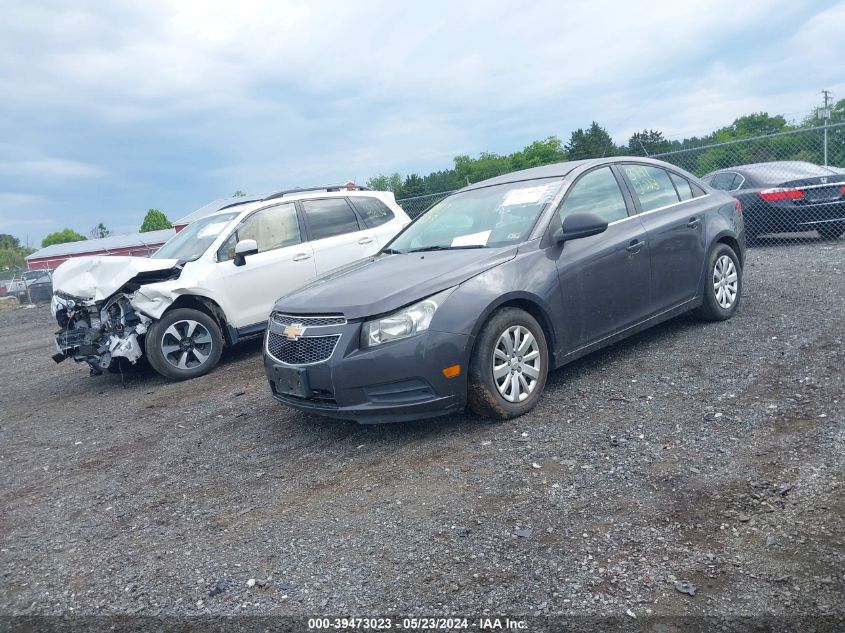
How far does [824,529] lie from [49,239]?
130457mm

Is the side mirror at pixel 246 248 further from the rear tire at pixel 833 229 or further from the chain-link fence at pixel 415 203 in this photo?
the chain-link fence at pixel 415 203

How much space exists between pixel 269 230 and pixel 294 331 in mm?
3706

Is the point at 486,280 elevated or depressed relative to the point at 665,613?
elevated

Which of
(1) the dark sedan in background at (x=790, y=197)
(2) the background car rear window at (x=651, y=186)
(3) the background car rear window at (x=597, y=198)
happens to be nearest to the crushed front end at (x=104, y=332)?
(3) the background car rear window at (x=597, y=198)

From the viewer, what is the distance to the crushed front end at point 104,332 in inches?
284

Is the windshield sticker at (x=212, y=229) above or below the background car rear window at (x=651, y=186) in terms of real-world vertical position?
above

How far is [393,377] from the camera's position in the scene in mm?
4316

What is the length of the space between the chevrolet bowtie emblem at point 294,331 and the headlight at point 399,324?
1.75 ft

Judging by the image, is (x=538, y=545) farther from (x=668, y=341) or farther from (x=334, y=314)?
(x=668, y=341)

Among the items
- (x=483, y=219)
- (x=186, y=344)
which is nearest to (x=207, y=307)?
(x=186, y=344)

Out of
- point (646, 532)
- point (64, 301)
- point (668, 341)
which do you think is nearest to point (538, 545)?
point (646, 532)

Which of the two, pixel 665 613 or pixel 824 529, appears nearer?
pixel 665 613

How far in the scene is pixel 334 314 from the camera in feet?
14.9

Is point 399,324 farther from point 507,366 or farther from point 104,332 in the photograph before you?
point 104,332
